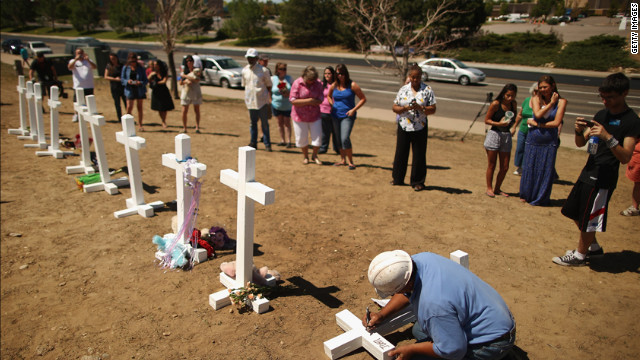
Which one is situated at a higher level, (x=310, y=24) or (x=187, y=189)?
(x=310, y=24)

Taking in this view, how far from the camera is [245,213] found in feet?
12.2

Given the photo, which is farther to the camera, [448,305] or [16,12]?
[16,12]

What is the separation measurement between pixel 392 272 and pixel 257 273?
5.94ft

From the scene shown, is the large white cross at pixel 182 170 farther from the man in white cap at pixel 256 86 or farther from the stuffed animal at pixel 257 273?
the man in white cap at pixel 256 86

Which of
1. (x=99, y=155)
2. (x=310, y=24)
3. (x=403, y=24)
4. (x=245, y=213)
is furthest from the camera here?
(x=310, y=24)

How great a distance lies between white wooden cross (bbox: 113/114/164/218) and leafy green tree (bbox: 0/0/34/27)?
62.3 metres

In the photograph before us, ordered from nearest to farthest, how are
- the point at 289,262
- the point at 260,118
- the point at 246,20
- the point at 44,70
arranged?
the point at 289,262
the point at 260,118
the point at 44,70
the point at 246,20

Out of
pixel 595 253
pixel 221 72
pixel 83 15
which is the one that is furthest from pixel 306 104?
pixel 83 15

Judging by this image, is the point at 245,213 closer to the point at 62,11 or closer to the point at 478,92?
the point at 478,92

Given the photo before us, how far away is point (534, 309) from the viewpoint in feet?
12.4

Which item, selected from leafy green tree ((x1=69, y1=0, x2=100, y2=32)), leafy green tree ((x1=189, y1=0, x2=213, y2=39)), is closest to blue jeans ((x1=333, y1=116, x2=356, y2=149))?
leafy green tree ((x1=189, y1=0, x2=213, y2=39))

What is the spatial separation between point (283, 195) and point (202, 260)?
6.61ft

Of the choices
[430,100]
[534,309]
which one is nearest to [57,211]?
[430,100]

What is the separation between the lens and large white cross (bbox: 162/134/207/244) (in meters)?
4.32
